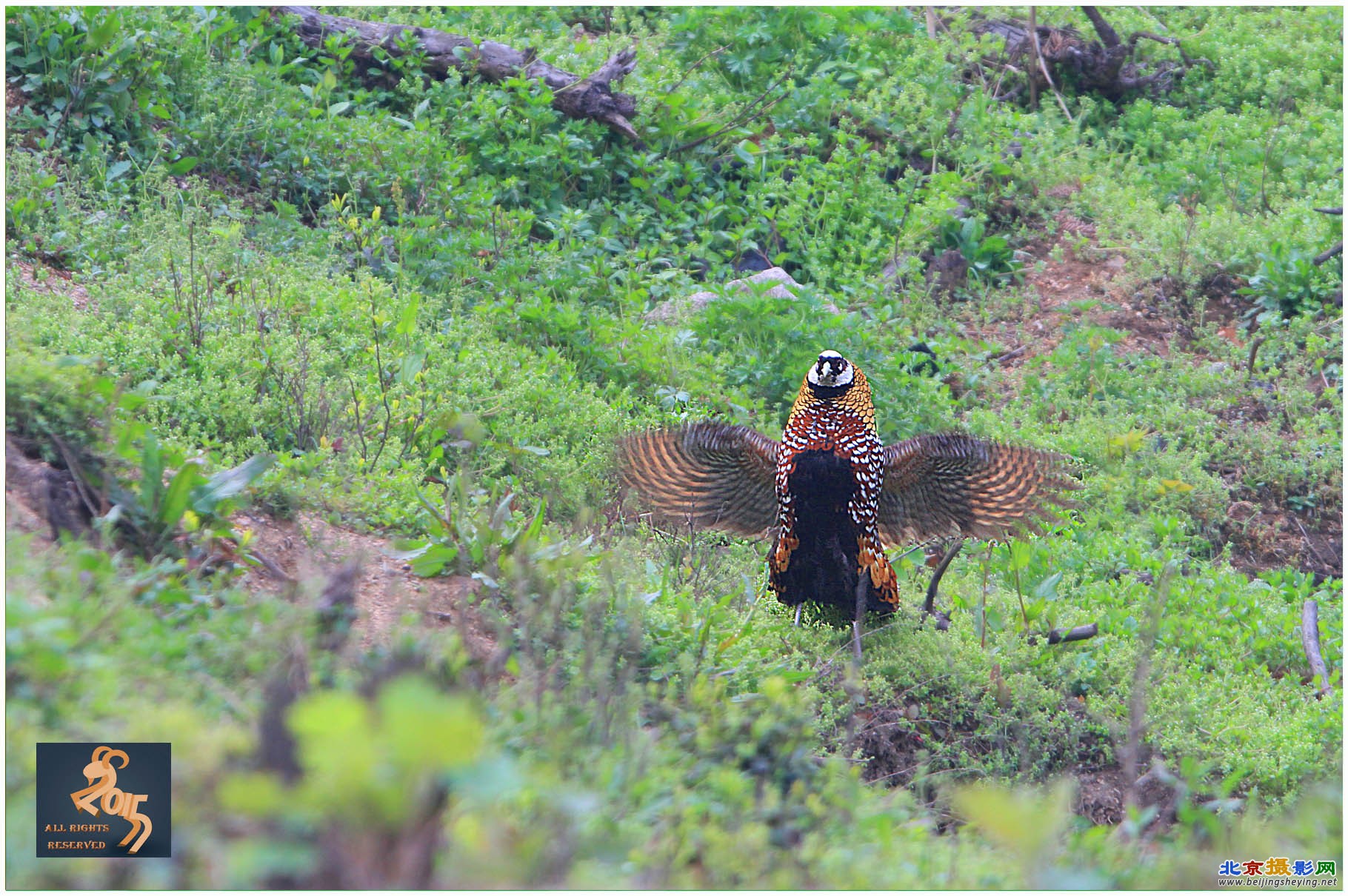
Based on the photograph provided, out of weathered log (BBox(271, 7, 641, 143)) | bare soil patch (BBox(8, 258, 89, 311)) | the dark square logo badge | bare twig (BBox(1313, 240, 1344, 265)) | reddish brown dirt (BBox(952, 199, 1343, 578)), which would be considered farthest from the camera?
weathered log (BBox(271, 7, 641, 143))

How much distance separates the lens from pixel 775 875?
96.3 inches

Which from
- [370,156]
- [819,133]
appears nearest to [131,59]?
[370,156]

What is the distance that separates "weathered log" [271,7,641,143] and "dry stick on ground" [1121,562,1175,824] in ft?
15.9

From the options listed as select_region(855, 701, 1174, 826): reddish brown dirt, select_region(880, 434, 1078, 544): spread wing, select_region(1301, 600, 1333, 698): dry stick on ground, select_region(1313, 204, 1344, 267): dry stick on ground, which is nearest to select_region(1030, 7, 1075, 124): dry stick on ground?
select_region(1313, 204, 1344, 267): dry stick on ground

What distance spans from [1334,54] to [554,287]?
7513mm

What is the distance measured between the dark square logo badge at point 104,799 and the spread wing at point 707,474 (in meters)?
2.83

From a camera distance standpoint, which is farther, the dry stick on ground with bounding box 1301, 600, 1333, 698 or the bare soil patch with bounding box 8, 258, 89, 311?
the bare soil patch with bounding box 8, 258, 89, 311

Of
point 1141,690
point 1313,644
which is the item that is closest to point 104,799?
point 1141,690

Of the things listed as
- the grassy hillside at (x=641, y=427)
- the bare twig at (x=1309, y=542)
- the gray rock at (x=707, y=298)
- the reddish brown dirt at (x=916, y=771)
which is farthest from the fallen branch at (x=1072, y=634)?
the gray rock at (x=707, y=298)

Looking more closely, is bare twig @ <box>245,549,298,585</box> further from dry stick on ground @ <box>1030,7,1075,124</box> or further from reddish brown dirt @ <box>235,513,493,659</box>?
dry stick on ground @ <box>1030,7,1075,124</box>

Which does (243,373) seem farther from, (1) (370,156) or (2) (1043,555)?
(2) (1043,555)

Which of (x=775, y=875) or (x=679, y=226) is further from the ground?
(x=679, y=226)

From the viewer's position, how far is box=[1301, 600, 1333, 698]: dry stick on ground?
197 inches

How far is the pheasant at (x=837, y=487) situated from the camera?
4.62m
